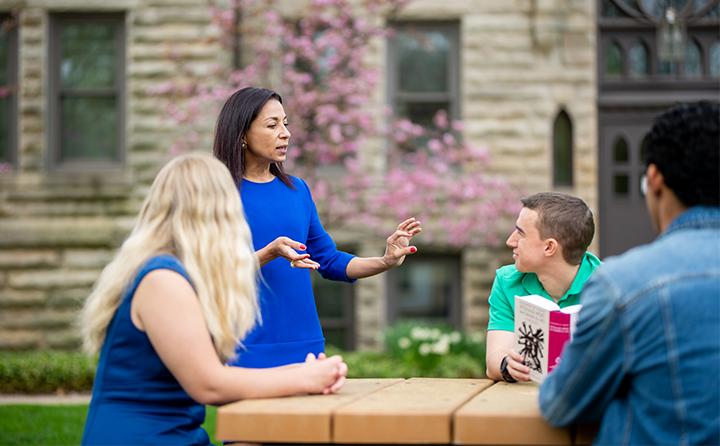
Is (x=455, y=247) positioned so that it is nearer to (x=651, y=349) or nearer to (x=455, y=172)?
(x=455, y=172)

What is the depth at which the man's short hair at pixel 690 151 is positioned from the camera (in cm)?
254

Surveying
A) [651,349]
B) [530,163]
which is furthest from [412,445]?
[530,163]

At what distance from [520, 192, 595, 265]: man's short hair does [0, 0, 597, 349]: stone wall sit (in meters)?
8.09

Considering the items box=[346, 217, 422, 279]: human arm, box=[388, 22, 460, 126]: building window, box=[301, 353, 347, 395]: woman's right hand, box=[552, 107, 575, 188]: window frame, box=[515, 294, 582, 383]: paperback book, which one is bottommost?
box=[301, 353, 347, 395]: woman's right hand

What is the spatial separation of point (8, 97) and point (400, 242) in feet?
31.4

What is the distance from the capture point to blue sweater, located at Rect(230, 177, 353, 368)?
3996 millimetres

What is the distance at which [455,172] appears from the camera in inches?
480

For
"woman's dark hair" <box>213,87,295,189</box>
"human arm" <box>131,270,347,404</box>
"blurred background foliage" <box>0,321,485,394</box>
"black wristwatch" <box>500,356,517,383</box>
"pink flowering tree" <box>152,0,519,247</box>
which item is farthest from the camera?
"pink flowering tree" <box>152,0,519,247</box>

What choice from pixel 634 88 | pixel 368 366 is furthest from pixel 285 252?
pixel 634 88

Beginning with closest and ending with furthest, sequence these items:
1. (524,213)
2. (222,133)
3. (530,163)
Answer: (524,213)
(222,133)
(530,163)

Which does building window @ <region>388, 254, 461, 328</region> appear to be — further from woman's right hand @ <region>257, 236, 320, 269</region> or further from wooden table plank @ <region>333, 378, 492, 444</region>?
wooden table plank @ <region>333, 378, 492, 444</region>

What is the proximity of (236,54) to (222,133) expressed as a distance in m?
7.94

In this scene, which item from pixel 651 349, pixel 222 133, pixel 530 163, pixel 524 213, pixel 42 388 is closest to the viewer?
pixel 651 349

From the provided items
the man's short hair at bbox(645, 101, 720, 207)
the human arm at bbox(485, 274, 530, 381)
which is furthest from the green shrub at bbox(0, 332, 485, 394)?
the man's short hair at bbox(645, 101, 720, 207)
